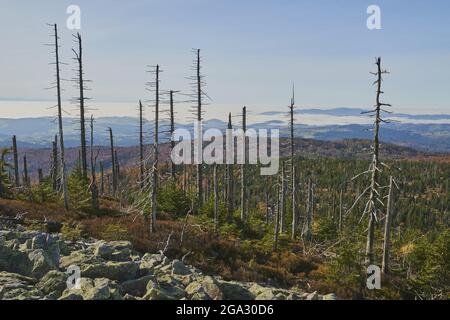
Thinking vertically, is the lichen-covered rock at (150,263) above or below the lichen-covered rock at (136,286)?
below

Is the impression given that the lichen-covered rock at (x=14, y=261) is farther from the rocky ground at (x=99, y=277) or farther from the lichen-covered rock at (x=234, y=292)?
the lichen-covered rock at (x=234, y=292)

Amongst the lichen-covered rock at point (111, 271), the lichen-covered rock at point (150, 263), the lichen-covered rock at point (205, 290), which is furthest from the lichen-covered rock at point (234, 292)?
the lichen-covered rock at point (111, 271)

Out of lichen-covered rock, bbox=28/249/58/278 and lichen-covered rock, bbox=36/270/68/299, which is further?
lichen-covered rock, bbox=28/249/58/278

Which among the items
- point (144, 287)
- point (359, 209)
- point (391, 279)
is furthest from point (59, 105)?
point (359, 209)

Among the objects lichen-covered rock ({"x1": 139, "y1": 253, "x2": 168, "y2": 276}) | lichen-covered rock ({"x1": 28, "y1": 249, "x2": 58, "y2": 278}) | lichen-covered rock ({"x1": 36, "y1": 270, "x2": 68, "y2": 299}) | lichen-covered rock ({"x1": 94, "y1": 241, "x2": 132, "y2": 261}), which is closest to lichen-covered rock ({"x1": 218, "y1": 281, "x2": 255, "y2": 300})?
lichen-covered rock ({"x1": 139, "y1": 253, "x2": 168, "y2": 276})

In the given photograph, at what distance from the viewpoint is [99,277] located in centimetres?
1267

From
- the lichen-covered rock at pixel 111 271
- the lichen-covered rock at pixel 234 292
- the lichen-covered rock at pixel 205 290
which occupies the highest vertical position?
the lichen-covered rock at pixel 111 271

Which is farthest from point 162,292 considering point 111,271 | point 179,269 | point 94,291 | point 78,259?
point 78,259

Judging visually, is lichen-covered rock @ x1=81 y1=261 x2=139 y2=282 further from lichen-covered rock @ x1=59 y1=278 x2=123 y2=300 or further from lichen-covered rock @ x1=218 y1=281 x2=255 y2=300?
Result: lichen-covered rock @ x1=218 y1=281 x2=255 y2=300

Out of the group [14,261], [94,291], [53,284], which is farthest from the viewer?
[14,261]

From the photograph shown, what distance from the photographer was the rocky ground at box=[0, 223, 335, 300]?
36.6 feet

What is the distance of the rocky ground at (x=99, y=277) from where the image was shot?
36.6 ft

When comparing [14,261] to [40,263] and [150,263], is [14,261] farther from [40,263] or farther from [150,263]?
[150,263]

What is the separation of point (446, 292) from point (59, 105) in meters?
23.4
